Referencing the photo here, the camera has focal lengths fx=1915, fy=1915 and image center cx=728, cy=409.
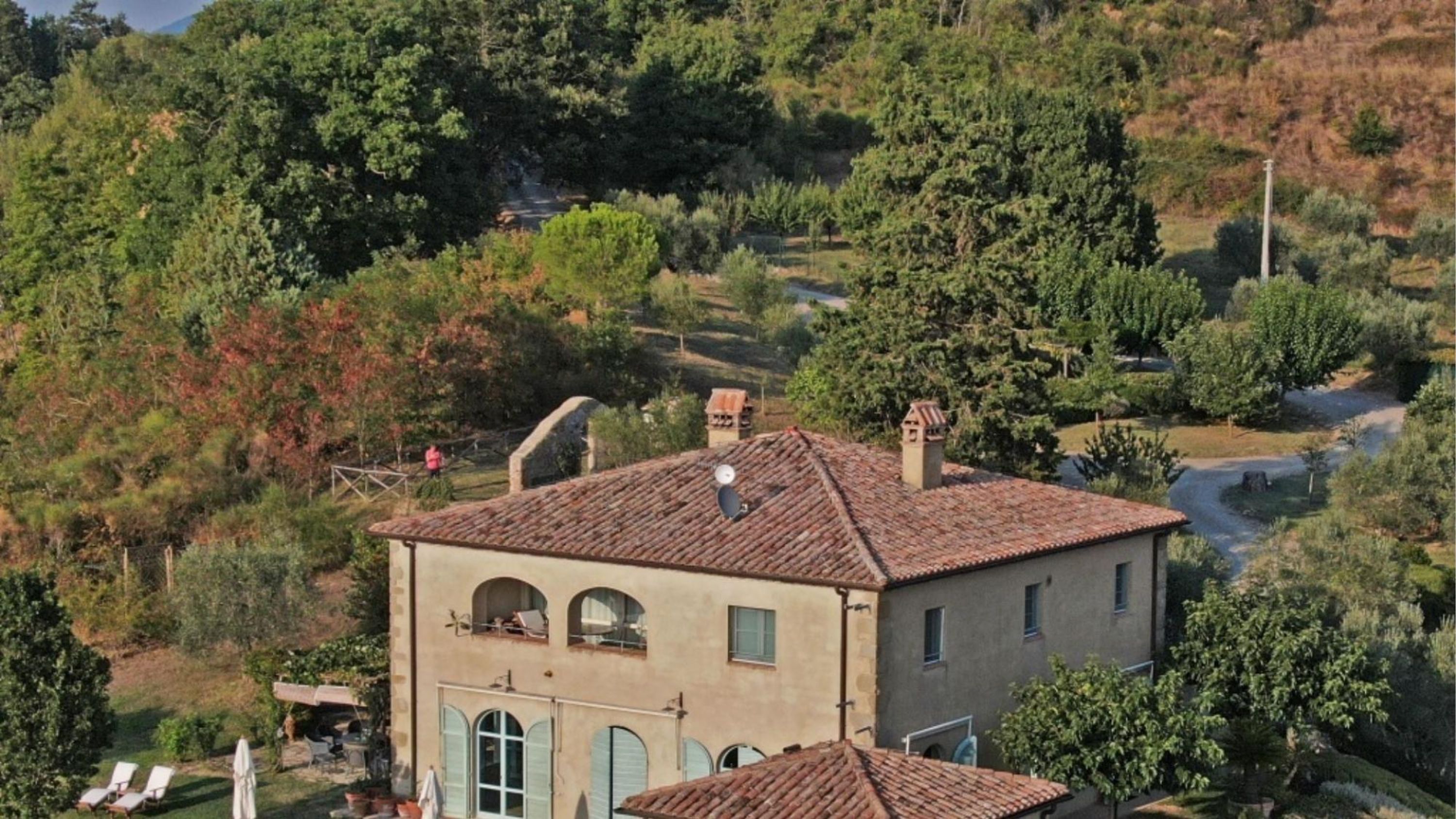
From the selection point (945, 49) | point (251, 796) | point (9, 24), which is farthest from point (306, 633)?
point (9, 24)

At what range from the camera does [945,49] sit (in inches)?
3723

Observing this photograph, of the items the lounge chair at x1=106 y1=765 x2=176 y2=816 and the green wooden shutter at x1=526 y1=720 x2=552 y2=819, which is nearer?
the green wooden shutter at x1=526 y1=720 x2=552 y2=819

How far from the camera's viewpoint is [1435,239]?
76.7 meters

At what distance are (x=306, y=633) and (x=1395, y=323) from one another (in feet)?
127

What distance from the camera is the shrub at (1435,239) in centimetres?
7644

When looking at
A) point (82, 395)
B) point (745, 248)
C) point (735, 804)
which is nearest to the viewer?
point (735, 804)

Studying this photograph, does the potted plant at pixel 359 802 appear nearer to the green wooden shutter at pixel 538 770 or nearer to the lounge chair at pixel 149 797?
the green wooden shutter at pixel 538 770

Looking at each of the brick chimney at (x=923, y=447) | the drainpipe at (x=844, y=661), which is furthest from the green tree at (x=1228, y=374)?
the drainpipe at (x=844, y=661)

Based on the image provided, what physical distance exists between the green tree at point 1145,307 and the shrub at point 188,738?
115 ft

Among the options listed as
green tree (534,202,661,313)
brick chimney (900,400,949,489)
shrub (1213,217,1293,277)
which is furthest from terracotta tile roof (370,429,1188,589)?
shrub (1213,217,1293,277)

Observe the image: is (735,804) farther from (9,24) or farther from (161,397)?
(9,24)

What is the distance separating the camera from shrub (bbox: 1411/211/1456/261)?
76438 millimetres

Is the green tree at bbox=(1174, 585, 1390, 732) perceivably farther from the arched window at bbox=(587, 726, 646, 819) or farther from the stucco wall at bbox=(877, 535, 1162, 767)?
the arched window at bbox=(587, 726, 646, 819)

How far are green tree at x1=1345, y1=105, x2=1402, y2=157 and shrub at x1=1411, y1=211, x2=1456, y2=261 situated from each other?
13460 millimetres
